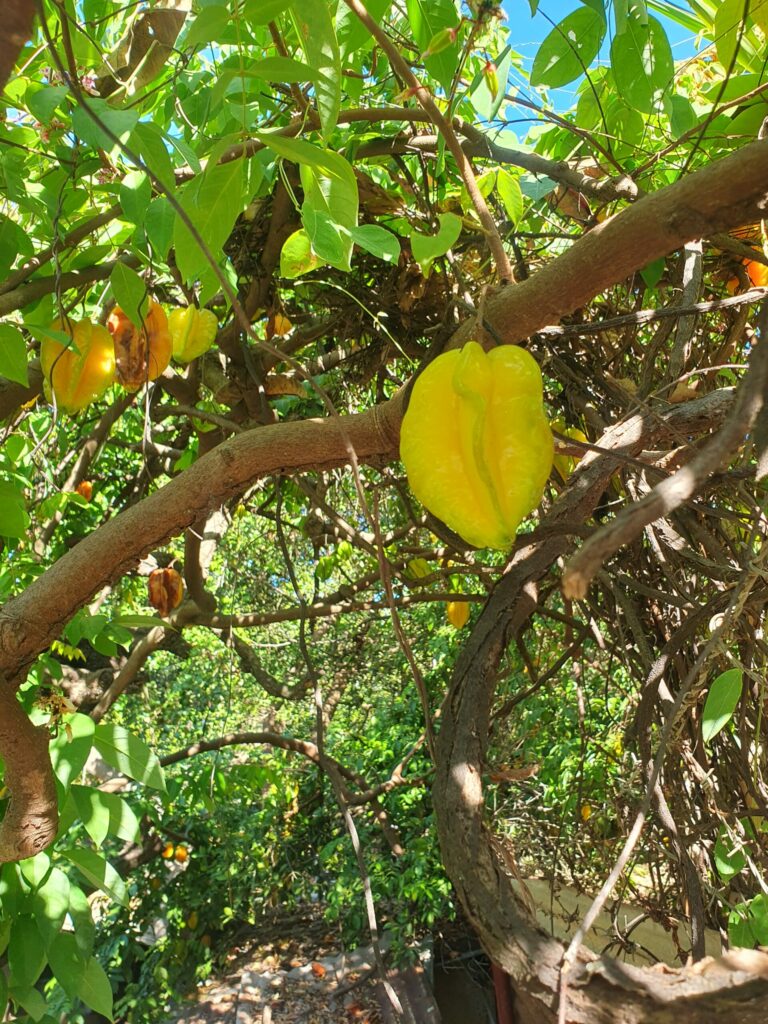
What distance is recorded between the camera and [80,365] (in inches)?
59.6

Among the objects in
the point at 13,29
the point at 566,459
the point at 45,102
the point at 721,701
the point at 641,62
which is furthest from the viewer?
the point at 566,459

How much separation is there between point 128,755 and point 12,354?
69 centimetres

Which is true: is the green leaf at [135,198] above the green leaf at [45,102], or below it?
below

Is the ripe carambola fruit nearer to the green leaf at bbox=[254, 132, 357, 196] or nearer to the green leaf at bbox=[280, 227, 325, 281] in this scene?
the green leaf at bbox=[254, 132, 357, 196]

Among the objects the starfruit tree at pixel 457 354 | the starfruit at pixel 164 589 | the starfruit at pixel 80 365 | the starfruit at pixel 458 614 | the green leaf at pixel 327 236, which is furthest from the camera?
the starfruit at pixel 458 614

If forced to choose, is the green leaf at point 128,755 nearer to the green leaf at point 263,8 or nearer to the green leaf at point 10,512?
the green leaf at point 10,512

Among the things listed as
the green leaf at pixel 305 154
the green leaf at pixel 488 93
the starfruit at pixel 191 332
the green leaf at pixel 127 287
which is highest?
the starfruit at pixel 191 332

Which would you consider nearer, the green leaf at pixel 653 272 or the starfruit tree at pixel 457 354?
the starfruit tree at pixel 457 354

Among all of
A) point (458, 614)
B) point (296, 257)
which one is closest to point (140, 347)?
point (296, 257)

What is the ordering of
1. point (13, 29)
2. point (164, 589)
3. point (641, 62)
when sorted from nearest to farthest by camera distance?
point (13, 29)
point (641, 62)
point (164, 589)

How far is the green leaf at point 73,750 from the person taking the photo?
1.28 meters

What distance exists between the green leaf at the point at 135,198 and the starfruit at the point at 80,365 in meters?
0.54

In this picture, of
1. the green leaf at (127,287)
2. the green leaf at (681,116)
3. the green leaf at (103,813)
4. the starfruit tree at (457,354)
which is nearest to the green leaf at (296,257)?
the starfruit tree at (457,354)

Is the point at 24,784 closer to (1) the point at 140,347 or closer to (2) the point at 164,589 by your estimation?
(1) the point at 140,347
